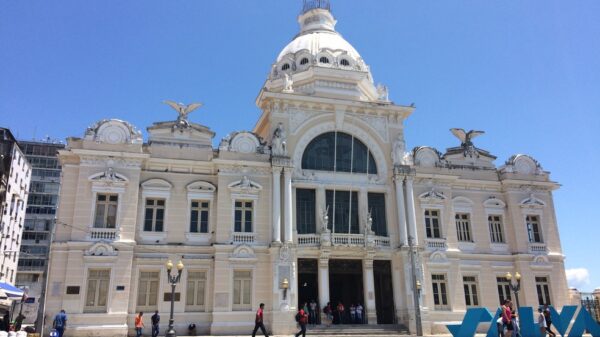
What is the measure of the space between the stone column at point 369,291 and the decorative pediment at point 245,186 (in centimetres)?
818

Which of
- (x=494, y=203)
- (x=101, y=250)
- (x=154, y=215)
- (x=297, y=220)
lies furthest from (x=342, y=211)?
(x=101, y=250)

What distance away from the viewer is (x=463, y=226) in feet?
109

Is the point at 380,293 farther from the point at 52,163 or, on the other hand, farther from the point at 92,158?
the point at 52,163

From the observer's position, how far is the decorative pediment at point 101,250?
25.8 m

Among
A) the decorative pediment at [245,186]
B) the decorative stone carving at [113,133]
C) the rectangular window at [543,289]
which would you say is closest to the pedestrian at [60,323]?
the decorative stone carving at [113,133]

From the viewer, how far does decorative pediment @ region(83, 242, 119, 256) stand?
84.5ft

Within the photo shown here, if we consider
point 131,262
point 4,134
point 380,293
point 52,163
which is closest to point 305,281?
point 380,293

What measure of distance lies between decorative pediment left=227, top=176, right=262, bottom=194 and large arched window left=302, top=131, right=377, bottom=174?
12.2 ft

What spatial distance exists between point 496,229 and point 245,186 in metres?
18.1

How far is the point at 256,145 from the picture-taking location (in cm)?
3039

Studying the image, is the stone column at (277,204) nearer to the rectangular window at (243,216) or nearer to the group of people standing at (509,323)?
the rectangular window at (243,216)

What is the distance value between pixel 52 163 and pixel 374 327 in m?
63.1

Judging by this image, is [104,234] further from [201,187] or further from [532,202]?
[532,202]

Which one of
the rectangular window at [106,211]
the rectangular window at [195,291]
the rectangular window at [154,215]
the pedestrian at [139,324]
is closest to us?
the pedestrian at [139,324]
